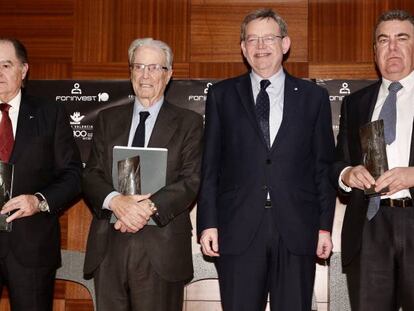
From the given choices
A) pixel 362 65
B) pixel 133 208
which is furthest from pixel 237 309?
pixel 362 65

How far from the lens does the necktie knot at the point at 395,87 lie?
2770 mm

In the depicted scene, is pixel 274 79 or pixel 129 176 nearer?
pixel 129 176

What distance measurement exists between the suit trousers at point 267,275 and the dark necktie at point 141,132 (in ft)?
2.36

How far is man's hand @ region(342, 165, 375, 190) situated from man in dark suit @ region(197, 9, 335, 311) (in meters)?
0.10

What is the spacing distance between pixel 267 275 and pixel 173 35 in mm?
2196

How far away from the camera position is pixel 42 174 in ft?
9.77

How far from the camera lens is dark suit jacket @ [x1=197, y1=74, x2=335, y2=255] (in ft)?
8.69

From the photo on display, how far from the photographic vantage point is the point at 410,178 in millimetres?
2500

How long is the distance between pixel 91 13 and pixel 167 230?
87.0 inches

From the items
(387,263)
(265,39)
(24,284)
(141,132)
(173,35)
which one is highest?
(173,35)

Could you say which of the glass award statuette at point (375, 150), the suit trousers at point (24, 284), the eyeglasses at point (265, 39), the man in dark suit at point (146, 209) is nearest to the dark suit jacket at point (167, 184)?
the man in dark suit at point (146, 209)

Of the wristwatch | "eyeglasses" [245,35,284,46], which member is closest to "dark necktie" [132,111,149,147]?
the wristwatch

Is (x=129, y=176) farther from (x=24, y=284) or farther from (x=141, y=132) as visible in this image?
(x=24, y=284)

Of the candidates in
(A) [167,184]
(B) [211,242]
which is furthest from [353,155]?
(A) [167,184]
